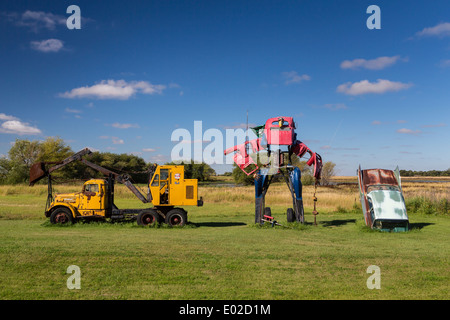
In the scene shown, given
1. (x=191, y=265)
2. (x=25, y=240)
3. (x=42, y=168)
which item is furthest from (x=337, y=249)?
(x=42, y=168)

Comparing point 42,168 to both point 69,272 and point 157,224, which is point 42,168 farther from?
point 69,272

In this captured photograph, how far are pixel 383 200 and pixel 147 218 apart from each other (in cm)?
1208

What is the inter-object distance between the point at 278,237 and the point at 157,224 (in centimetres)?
703

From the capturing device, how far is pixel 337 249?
12.1m

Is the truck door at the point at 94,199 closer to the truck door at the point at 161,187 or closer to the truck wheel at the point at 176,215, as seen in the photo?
the truck door at the point at 161,187

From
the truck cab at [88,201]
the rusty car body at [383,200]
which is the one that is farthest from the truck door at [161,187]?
the rusty car body at [383,200]

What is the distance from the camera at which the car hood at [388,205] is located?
56.2ft

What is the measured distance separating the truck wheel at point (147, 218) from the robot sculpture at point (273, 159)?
502 centimetres

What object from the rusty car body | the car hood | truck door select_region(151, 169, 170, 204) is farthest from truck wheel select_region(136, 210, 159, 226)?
the car hood

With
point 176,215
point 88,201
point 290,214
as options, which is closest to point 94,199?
point 88,201

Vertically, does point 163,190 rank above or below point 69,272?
above

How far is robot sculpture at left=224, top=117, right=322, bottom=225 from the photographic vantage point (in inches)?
749

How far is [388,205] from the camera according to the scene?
57.4 ft

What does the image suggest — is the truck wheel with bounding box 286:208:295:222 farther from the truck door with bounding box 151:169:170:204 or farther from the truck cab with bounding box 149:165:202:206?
the truck door with bounding box 151:169:170:204
